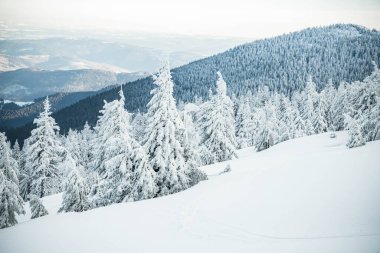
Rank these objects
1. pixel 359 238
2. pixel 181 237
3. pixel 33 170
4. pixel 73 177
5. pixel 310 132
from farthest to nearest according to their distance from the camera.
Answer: pixel 310 132 → pixel 33 170 → pixel 73 177 → pixel 181 237 → pixel 359 238

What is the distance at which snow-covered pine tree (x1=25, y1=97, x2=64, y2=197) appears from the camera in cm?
3497

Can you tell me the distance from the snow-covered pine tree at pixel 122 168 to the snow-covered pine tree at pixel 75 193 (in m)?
1.93

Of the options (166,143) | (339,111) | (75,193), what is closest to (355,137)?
(166,143)

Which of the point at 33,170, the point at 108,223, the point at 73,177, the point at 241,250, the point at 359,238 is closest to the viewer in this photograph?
the point at 359,238

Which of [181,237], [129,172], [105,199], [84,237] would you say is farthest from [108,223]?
[105,199]

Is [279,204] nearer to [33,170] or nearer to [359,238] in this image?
[359,238]

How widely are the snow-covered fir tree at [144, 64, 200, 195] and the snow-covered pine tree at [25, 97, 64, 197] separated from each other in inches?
709

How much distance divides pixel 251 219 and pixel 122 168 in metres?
10.8

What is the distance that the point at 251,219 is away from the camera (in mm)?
12500

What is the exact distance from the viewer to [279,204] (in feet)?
43.2

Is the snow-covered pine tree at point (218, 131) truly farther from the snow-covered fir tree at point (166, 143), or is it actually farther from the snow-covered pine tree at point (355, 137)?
the snow-covered pine tree at point (355, 137)

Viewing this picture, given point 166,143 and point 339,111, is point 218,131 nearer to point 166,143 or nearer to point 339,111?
point 166,143

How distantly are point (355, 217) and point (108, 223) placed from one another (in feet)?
34.1

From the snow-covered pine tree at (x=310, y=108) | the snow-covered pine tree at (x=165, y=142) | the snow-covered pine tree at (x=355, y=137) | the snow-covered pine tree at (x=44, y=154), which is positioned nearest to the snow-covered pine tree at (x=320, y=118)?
the snow-covered pine tree at (x=310, y=108)
